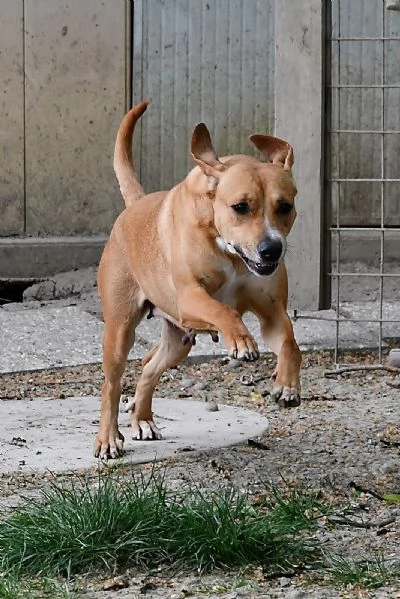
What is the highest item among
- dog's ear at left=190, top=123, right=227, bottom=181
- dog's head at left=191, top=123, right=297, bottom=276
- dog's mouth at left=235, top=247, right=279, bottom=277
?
dog's ear at left=190, top=123, right=227, bottom=181

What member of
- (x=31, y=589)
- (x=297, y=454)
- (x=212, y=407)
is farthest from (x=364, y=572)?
(x=212, y=407)

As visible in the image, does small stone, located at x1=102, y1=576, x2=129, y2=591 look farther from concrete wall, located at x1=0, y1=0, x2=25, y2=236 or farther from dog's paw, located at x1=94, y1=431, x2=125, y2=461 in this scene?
concrete wall, located at x1=0, y1=0, x2=25, y2=236

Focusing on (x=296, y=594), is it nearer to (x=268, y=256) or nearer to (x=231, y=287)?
(x=268, y=256)

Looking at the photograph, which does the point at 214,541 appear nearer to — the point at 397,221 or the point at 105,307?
the point at 105,307

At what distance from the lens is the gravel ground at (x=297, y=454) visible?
4074 mm

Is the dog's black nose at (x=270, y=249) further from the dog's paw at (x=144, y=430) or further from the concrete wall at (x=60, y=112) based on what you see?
the concrete wall at (x=60, y=112)

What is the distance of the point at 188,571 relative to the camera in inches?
164

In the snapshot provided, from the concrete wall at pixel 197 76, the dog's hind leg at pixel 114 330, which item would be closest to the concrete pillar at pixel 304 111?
the concrete wall at pixel 197 76

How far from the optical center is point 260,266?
494cm

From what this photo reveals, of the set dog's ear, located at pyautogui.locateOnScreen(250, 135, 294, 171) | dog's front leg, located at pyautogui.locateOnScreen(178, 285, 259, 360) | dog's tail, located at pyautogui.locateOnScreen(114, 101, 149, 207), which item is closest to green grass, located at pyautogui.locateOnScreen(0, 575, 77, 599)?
dog's front leg, located at pyautogui.locateOnScreen(178, 285, 259, 360)

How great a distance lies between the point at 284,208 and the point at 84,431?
5.86 feet

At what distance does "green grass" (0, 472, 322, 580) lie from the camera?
416 cm

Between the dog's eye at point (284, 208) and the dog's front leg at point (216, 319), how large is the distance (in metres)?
0.41

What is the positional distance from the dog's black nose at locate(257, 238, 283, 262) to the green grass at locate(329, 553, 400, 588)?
3.86 feet
